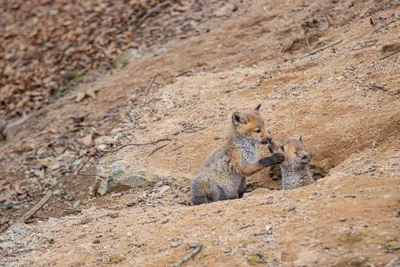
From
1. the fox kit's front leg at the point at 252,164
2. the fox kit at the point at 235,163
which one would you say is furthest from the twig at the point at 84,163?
the fox kit's front leg at the point at 252,164

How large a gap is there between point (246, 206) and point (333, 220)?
4.33 ft

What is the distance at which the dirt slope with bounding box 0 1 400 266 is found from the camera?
5.46 metres

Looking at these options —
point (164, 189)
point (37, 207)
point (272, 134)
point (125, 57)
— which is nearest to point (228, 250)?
point (164, 189)

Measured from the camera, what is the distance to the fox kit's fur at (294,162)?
307 inches

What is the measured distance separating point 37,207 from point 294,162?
4756mm

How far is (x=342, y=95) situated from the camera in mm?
8750

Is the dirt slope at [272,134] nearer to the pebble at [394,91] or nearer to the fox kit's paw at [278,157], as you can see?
the pebble at [394,91]

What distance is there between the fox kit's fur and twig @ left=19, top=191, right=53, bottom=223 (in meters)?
4.30

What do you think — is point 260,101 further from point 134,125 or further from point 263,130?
point 134,125

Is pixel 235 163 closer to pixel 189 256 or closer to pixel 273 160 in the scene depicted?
pixel 273 160

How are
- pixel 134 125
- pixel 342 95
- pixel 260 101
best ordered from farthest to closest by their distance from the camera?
pixel 134 125 → pixel 260 101 → pixel 342 95

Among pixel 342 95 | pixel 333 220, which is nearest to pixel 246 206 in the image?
pixel 333 220

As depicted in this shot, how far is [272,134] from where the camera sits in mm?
8844

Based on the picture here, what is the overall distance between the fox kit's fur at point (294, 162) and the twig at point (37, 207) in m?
4.30
